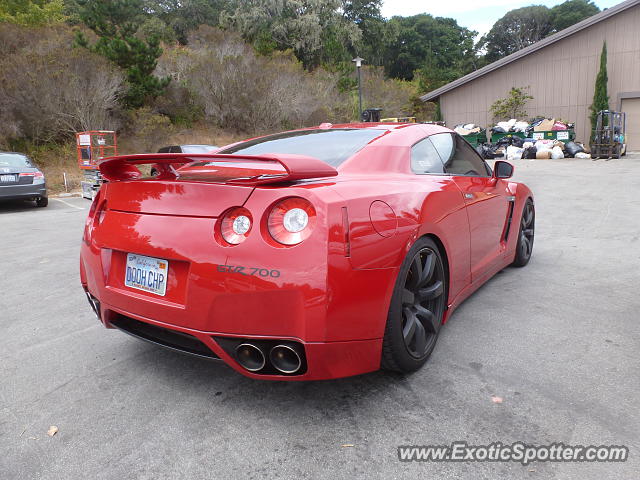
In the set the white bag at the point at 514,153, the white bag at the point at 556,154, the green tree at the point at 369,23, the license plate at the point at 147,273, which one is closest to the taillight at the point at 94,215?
the license plate at the point at 147,273

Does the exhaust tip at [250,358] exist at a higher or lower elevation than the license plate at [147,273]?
lower

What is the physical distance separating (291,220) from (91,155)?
614 inches

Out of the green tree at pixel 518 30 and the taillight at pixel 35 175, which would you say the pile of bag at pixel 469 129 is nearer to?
the taillight at pixel 35 175

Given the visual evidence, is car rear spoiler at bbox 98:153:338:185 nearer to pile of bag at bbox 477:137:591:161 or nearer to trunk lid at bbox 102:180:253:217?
trunk lid at bbox 102:180:253:217

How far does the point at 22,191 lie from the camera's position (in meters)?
11.0

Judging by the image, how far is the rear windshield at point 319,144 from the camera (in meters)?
2.86

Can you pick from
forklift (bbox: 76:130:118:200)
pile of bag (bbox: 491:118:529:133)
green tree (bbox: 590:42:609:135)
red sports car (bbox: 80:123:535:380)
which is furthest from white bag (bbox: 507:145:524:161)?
red sports car (bbox: 80:123:535:380)

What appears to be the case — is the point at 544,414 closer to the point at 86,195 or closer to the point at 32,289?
the point at 32,289

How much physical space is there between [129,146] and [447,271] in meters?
23.1

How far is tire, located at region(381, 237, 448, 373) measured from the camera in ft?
7.64

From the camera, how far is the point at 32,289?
177 inches

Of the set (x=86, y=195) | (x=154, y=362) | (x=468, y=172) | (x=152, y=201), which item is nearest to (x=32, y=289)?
(x=154, y=362)

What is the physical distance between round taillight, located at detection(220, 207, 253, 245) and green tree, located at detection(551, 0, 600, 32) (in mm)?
76834

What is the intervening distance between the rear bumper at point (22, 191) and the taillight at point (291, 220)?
36.2ft
